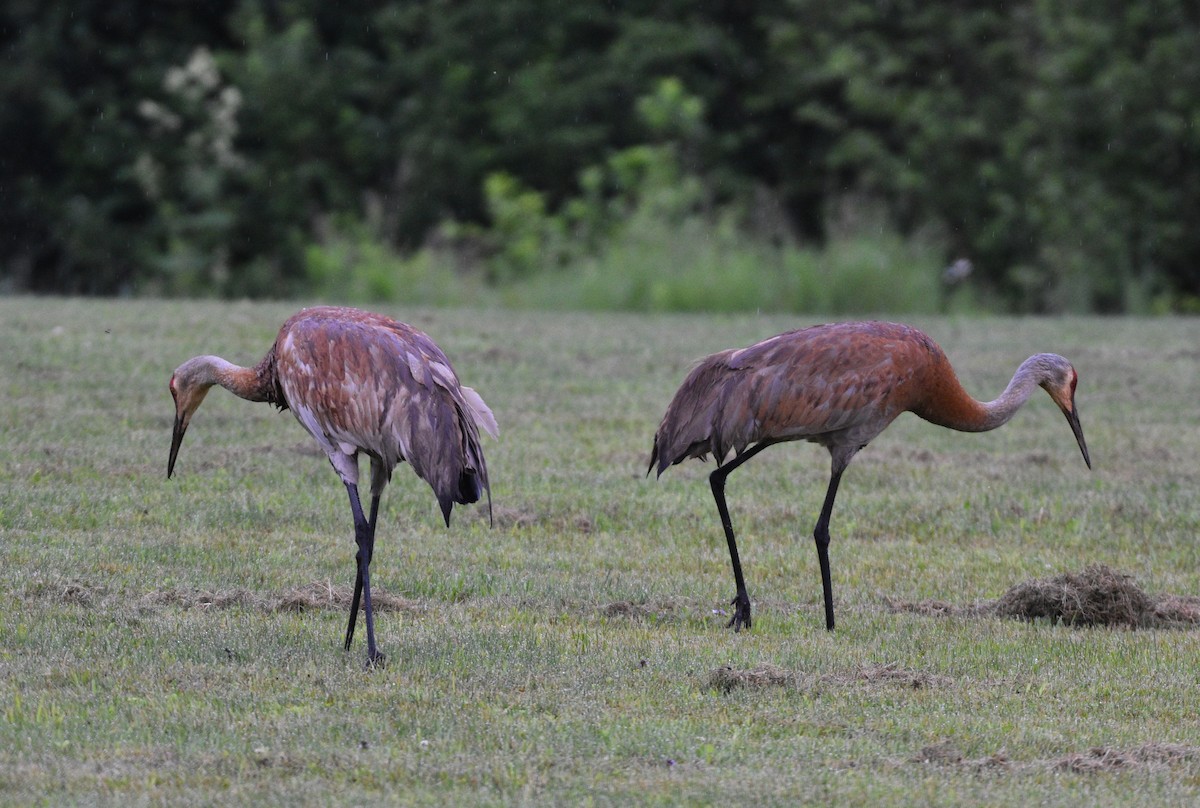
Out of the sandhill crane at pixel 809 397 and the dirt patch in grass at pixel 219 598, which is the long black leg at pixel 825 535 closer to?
the sandhill crane at pixel 809 397

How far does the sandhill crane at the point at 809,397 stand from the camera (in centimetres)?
748

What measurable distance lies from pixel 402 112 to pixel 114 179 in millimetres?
5596

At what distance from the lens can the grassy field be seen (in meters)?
5.15

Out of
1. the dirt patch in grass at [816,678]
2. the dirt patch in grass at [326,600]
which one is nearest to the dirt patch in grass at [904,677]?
the dirt patch in grass at [816,678]

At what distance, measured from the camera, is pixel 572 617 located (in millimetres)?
7352

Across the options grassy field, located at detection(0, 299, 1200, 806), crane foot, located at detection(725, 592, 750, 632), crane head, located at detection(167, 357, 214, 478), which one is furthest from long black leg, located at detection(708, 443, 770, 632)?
crane head, located at detection(167, 357, 214, 478)

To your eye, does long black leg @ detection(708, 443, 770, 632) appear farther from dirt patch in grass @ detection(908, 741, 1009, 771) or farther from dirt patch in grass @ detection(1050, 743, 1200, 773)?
dirt patch in grass @ detection(1050, 743, 1200, 773)

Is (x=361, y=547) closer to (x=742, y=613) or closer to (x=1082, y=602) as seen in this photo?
(x=742, y=613)

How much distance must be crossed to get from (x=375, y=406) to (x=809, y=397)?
208 cm

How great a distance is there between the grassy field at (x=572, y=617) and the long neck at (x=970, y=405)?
873 mm

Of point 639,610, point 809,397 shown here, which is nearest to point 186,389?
point 639,610

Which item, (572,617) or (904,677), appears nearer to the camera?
(904,677)

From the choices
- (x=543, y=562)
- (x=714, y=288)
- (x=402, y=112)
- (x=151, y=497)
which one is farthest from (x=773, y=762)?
(x=402, y=112)

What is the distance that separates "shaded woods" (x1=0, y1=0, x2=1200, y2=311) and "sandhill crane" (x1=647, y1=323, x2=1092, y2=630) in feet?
54.1
